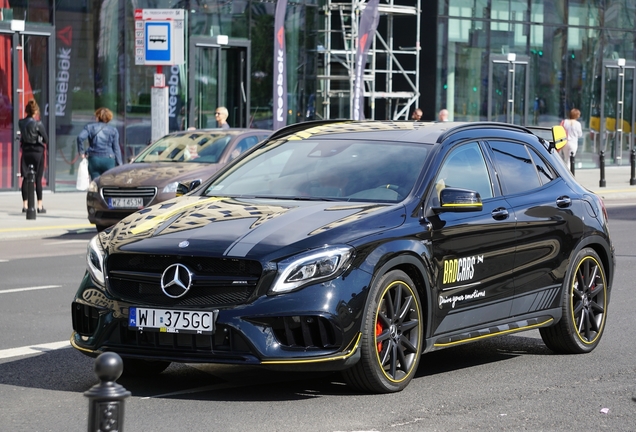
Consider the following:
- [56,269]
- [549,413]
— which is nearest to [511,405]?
[549,413]

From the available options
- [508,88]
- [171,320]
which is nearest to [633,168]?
[508,88]

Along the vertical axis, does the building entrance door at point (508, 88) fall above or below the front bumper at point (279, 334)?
above

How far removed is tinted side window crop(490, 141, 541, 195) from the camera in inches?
337

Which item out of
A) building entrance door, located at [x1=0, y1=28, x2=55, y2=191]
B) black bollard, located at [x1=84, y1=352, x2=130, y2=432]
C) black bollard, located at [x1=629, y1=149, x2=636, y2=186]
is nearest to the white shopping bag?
building entrance door, located at [x1=0, y1=28, x2=55, y2=191]

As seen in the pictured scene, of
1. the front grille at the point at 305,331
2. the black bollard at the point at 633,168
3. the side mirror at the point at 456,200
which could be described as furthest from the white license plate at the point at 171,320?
the black bollard at the point at 633,168

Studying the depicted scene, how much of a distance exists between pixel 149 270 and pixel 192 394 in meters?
0.79

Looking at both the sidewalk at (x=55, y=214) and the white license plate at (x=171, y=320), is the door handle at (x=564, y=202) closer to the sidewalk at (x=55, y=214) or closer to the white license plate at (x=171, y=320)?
the white license plate at (x=171, y=320)

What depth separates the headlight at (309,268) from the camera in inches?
263

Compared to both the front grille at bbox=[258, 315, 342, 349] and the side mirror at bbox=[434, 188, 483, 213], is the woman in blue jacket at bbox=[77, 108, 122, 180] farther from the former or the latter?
the front grille at bbox=[258, 315, 342, 349]

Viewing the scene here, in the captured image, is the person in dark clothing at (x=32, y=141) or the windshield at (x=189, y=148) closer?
the windshield at (x=189, y=148)

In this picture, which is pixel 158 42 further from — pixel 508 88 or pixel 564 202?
pixel 508 88

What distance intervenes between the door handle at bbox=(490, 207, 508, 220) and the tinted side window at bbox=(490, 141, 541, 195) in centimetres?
24

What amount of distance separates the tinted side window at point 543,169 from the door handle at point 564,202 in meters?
0.17

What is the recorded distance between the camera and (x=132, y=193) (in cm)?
1728
